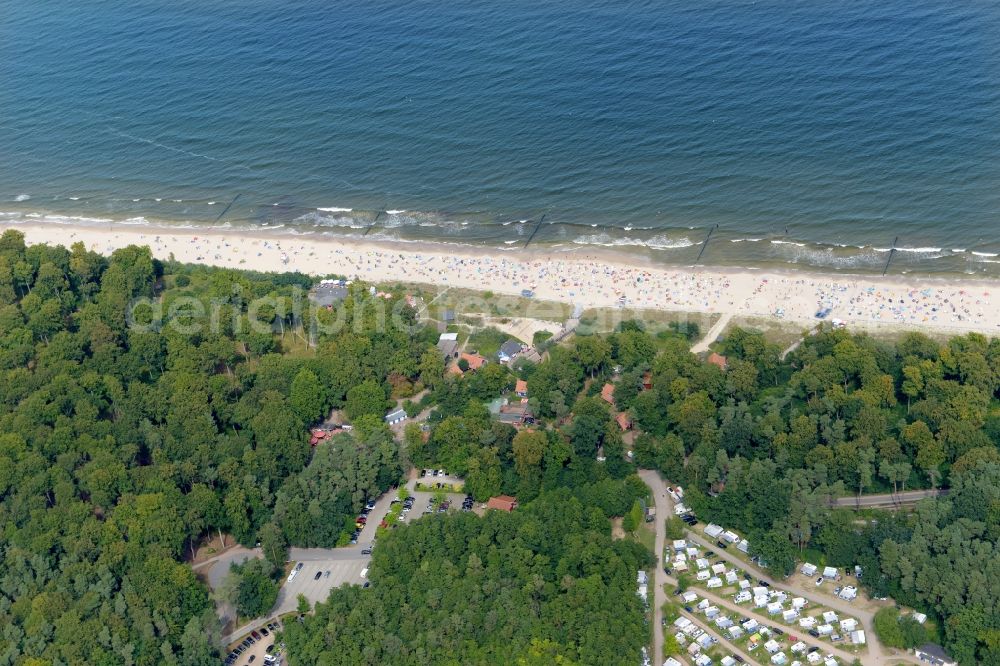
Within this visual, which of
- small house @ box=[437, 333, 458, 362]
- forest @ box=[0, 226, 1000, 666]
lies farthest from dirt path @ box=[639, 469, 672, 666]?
small house @ box=[437, 333, 458, 362]

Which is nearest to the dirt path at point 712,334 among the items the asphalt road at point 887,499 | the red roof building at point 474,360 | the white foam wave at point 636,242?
the white foam wave at point 636,242

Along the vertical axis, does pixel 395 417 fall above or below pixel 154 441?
above

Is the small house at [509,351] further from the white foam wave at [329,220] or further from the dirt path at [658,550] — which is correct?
the white foam wave at [329,220]

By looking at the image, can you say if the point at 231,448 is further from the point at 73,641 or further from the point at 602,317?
the point at 602,317

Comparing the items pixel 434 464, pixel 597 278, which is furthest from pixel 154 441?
pixel 597 278

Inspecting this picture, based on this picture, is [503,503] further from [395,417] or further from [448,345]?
[448,345]
